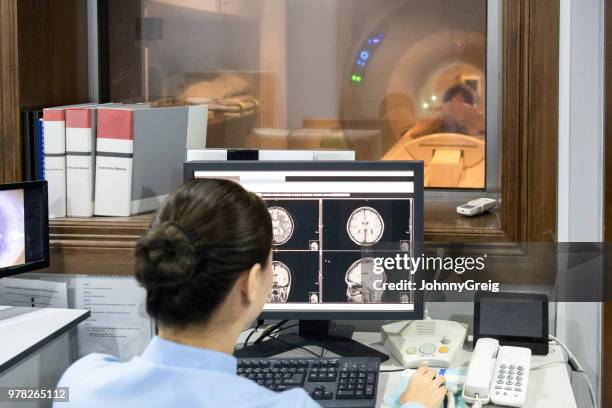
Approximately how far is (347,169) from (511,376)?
578 millimetres

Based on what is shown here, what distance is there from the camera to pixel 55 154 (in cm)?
229

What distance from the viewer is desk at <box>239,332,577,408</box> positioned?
1.80 m

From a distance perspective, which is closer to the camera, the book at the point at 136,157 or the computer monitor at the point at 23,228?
the computer monitor at the point at 23,228

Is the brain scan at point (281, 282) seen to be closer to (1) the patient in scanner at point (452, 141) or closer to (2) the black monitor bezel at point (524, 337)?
(2) the black monitor bezel at point (524, 337)

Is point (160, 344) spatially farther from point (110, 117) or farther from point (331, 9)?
point (331, 9)

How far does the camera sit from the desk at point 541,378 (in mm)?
1796

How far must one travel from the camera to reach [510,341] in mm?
2045

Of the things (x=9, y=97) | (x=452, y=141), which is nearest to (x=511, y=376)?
(x=452, y=141)

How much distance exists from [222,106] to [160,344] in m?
1.63

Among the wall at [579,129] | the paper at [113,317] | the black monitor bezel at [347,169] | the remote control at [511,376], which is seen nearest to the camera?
the remote control at [511,376]

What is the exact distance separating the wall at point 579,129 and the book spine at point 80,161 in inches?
47.6

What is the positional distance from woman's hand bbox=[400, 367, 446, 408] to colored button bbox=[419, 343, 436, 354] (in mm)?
273

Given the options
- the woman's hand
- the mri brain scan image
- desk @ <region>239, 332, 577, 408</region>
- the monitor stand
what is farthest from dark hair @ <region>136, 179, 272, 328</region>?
the mri brain scan image

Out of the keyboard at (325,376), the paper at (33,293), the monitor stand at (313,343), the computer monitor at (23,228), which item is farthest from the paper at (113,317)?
the keyboard at (325,376)
